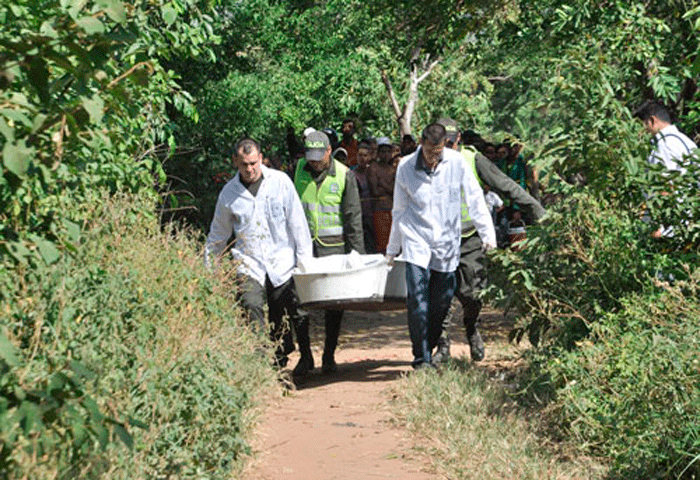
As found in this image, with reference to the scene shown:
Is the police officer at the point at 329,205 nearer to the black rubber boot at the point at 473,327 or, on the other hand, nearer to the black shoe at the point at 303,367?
the black shoe at the point at 303,367

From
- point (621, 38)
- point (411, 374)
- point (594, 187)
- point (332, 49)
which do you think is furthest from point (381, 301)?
point (332, 49)

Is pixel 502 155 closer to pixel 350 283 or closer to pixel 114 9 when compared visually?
pixel 350 283

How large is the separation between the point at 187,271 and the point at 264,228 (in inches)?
70.3

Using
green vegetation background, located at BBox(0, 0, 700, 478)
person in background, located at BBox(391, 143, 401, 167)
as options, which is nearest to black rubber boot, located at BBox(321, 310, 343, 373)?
green vegetation background, located at BBox(0, 0, 700, 478)

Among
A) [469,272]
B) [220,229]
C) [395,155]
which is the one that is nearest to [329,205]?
[220,229]

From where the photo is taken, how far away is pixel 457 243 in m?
10.7

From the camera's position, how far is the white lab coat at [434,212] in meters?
10.5

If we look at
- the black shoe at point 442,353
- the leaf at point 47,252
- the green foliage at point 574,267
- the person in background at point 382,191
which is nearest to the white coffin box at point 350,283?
the black shoe at point 442,353

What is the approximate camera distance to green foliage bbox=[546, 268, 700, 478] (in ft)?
20.6

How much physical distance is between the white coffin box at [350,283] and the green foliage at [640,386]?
235cm

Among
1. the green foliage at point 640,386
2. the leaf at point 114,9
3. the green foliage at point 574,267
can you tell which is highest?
the leaf at point 114,9

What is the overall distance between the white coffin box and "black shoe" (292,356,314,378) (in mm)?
932

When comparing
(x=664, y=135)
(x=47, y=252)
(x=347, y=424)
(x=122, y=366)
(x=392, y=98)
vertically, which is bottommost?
(x=347, y=424)

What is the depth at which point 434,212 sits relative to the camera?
10562 millimetres
